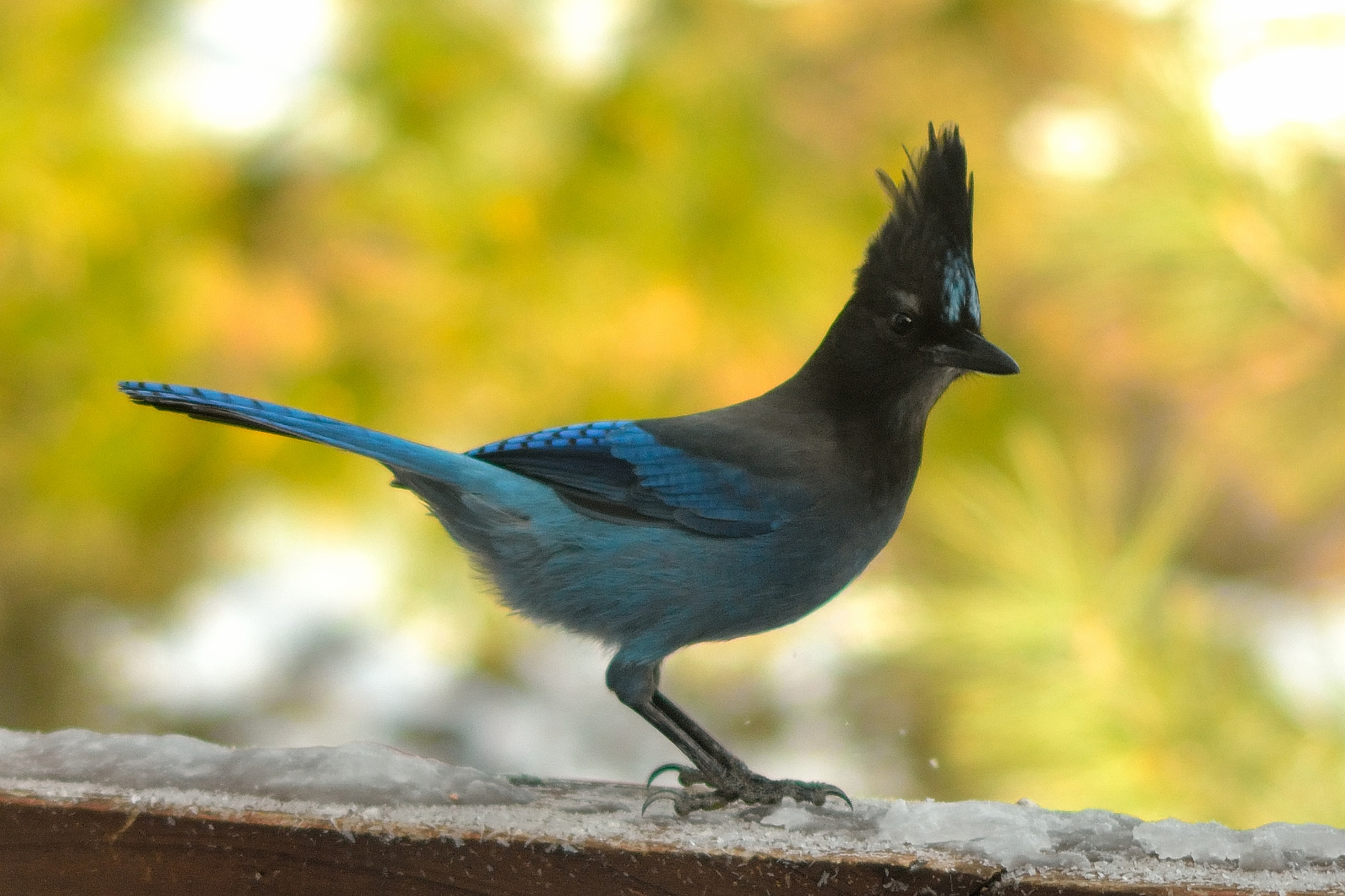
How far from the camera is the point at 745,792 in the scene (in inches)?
70.4

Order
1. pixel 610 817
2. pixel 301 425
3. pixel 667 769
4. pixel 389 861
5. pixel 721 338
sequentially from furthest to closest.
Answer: pixel 721 338 → pixel 667 769 → pixel 301 425 → pixel 610 817 → pixel 389 861

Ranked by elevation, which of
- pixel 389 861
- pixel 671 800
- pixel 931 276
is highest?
pixel 931 276

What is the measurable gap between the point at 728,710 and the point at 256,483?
1545 mm

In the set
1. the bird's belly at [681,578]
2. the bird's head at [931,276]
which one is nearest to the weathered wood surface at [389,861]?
the bird's belly at [681,578]

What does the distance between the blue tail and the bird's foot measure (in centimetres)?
49

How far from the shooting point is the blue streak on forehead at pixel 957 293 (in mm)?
1753

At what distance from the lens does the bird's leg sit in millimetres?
1743

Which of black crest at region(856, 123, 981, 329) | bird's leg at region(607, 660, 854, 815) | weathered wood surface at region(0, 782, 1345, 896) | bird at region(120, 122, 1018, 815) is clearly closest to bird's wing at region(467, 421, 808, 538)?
bird at region(120, 122, 1018, 815)

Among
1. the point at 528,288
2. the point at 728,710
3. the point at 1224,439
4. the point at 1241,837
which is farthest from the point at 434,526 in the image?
the point at 1241,837

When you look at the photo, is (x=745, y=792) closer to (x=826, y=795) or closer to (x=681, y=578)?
(x=826, y=795)

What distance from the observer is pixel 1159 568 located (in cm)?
275

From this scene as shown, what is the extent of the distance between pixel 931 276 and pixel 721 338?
1.61 metres

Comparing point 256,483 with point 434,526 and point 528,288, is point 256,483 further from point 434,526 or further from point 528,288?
point 528,288

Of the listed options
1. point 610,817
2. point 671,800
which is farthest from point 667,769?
point 610,817
